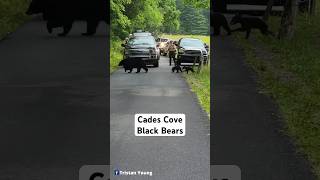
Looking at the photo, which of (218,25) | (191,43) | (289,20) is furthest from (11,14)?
(191,43)

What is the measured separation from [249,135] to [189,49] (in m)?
2.21

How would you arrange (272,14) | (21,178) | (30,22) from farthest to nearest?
(272,14) < (30,22) < (21,178)

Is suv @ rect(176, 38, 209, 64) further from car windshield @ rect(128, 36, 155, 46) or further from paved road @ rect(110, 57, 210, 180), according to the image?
car windshield @ rect(128, 36, 155, 46)

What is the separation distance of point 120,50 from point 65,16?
568 inches

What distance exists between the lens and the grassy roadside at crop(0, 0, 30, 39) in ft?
88.2

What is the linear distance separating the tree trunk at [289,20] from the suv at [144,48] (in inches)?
617

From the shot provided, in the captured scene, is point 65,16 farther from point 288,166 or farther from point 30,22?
point 288,166

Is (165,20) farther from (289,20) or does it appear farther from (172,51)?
(289,20)

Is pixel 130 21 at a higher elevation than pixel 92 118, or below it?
higher

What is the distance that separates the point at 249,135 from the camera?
34.5 feet

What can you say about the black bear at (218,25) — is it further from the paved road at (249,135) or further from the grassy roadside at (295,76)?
the paved road at (249,135)

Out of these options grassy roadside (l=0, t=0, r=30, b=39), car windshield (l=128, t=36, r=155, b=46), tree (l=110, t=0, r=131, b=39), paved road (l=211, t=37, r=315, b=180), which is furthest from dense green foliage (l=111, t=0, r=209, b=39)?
grassy roadside (l=0, t=0, r=30, b=39)

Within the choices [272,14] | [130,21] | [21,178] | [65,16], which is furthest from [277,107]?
[272,14]

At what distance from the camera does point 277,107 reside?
13.0 metres
